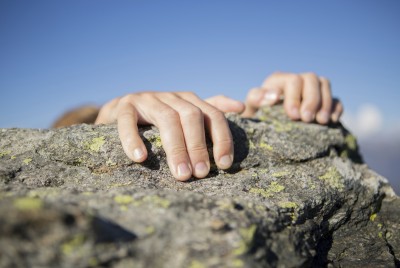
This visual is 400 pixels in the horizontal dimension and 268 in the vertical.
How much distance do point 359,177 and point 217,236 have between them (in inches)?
113

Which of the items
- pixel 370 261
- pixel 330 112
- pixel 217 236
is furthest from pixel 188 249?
pixel 330 112

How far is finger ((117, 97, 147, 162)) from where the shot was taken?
3.53 meters

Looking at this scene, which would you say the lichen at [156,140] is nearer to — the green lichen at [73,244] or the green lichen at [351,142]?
the green lichen at [73,244]

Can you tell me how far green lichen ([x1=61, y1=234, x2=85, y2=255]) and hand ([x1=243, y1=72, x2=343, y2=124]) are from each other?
4.25 m

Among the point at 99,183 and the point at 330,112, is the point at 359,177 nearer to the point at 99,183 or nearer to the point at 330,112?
the point at 330,112

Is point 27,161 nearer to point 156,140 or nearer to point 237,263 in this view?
point 156,140

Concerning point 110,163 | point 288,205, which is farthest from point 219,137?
point 110,163

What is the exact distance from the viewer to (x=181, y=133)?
363 cm

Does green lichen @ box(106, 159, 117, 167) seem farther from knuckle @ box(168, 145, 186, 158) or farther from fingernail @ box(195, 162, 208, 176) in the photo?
fingernail @ box(195, 162, 208, 176)

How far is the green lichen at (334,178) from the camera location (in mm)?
3955

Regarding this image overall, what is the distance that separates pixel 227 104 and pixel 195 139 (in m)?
2.07

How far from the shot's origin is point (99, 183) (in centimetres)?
338

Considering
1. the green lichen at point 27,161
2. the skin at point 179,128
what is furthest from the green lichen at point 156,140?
the green lichen at point 27,161

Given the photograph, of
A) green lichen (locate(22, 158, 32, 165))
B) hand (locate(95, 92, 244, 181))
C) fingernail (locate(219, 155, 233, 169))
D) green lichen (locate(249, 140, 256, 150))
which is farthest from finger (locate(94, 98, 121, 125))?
green lichen (locate(249, 140, 256, 150))
